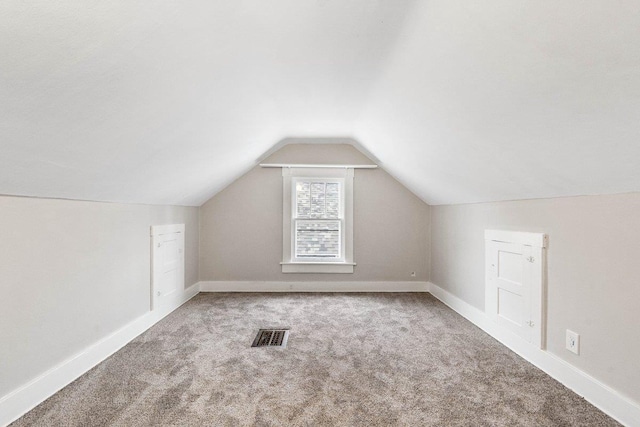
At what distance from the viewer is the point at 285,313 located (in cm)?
417

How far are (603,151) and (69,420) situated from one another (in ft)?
10.5

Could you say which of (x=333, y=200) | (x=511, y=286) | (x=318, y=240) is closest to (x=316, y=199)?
(x=333, y=200)

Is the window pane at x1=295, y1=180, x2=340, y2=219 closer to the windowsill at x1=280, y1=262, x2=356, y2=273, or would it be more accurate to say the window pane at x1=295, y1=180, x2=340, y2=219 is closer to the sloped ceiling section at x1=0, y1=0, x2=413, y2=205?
the windowsill at x1=280, y1=262, x2=356, y2=273

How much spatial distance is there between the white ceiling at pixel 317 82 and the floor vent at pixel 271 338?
1.72 metres

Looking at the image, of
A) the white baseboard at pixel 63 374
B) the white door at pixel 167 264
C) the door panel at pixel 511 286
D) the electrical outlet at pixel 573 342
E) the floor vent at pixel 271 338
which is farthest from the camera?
the white door at pixel 167 264

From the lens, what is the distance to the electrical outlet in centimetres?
240

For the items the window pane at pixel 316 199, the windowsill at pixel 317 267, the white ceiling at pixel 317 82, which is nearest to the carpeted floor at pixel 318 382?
the white ceiling at pixel 317 82

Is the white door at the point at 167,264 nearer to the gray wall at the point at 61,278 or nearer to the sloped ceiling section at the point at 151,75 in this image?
the gray wall at the point at 61,278

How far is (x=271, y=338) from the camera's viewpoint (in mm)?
3340

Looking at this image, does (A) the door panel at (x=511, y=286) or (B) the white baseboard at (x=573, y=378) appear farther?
(A) the door panel at (x=511, y=286)

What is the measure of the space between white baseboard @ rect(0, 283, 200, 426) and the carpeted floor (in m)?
0.06

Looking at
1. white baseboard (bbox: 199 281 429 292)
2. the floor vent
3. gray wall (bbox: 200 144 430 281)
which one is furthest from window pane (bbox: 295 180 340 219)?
the floor vent

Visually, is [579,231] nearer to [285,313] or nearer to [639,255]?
[639,255]

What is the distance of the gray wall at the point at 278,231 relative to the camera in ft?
17.4
